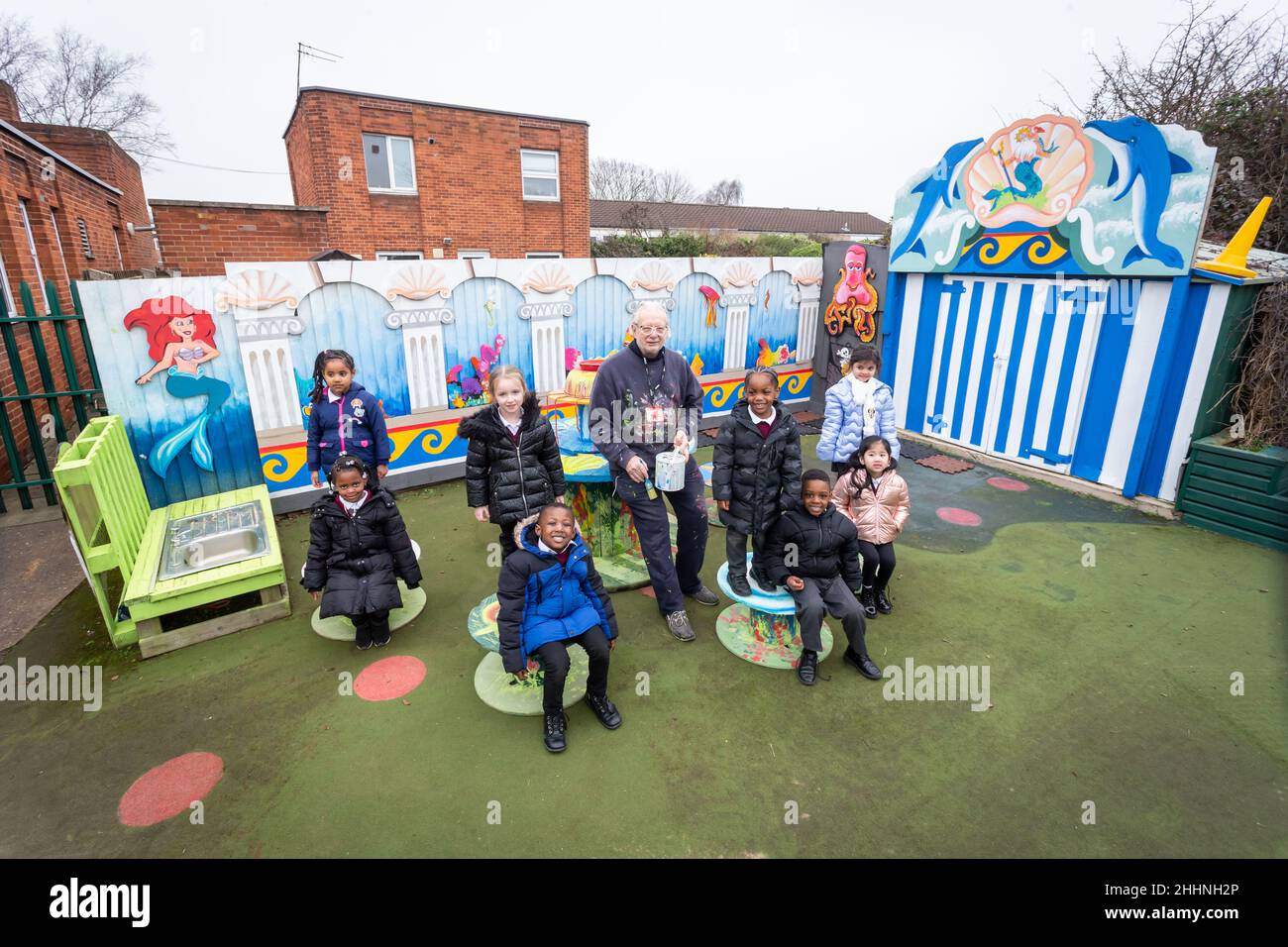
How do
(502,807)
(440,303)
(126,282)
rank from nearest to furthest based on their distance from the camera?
(502,807)
(126,282)
(440,303)

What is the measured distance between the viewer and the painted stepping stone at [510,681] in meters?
3.57

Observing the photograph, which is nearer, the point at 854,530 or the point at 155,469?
the point at 854,530

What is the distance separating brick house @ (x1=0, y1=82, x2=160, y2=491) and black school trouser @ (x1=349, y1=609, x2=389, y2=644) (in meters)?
3.45

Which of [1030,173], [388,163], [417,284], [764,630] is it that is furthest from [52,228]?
[1030,173]

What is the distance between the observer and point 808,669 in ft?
12.3

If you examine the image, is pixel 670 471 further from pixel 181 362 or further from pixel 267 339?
pixel 181 362

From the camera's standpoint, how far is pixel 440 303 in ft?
21.6

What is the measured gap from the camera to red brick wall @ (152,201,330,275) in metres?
13.5

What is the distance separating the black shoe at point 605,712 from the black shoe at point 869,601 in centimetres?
197

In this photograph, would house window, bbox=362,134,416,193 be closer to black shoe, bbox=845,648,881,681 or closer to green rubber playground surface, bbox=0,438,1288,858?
green rubber playground surface, bbox=0,438,1288,858

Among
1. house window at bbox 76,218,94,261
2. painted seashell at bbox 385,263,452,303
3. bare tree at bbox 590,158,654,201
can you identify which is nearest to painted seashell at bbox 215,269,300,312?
painted seashell at bbox 385,263,452,303
